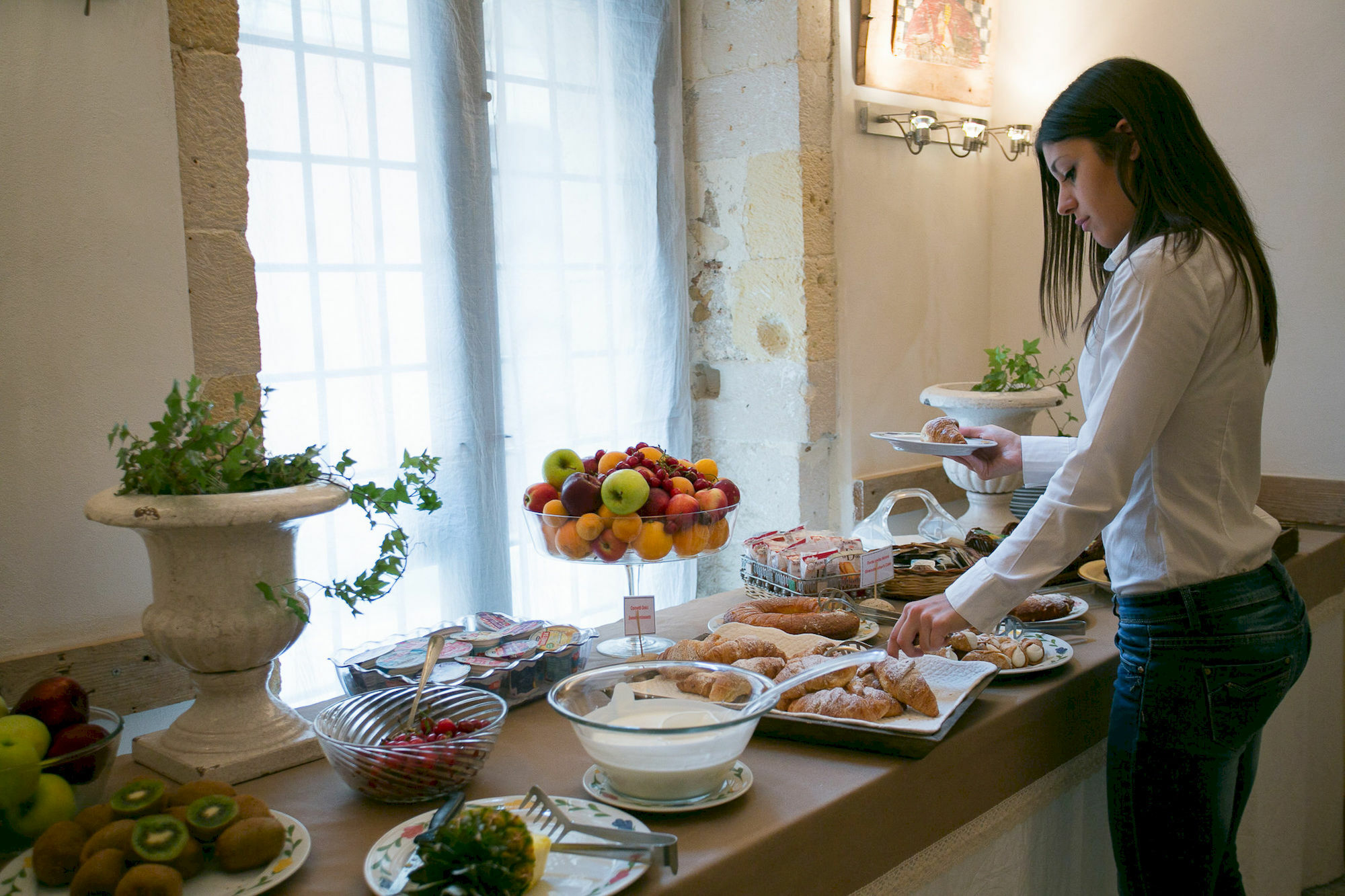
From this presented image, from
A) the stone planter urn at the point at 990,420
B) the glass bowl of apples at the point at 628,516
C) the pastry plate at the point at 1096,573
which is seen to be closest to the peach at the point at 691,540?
the glass bowl of apples at the point at 628,516

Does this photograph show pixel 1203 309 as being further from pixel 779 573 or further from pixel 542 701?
pixel 542 701

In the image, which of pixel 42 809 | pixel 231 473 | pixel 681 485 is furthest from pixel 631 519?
pixel 42 809

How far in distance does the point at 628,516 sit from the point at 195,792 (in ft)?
2.46

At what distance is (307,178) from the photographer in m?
2.17

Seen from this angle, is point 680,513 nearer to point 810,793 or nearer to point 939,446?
point 810,793

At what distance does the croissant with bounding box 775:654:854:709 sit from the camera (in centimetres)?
143

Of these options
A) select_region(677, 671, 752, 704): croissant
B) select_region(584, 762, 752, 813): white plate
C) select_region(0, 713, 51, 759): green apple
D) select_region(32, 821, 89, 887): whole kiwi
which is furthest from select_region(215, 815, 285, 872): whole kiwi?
select_region(677, 671, 752, 704): croissant

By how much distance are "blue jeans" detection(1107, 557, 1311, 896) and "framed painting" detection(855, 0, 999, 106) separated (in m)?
1.85

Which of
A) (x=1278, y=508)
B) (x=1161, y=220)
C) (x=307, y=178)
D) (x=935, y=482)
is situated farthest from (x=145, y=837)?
(x=1278, y=508)

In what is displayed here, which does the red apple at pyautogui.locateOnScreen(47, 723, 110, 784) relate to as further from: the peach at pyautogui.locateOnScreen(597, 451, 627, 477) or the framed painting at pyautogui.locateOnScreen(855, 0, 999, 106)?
the framed painting at pyautogui.locateOnScreen(855, 0, 999, 106)

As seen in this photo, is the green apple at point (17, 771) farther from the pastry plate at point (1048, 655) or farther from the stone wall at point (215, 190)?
the pastry plate at point (1048, 655)

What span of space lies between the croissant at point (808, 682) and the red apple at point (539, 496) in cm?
49

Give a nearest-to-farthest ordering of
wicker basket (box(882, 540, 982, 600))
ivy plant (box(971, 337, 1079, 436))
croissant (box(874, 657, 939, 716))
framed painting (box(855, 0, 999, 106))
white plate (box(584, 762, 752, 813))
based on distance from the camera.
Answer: white plate (box(584, 762, 752, 813))
croissant (box(874, 657, 939, 716))
wicker basket (box(882, 540, 982, 600))
ivy plant (box(971, 337, 1079, 436))
framed painting (box(855, 0, 999, 106))

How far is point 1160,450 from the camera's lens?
1.38m
